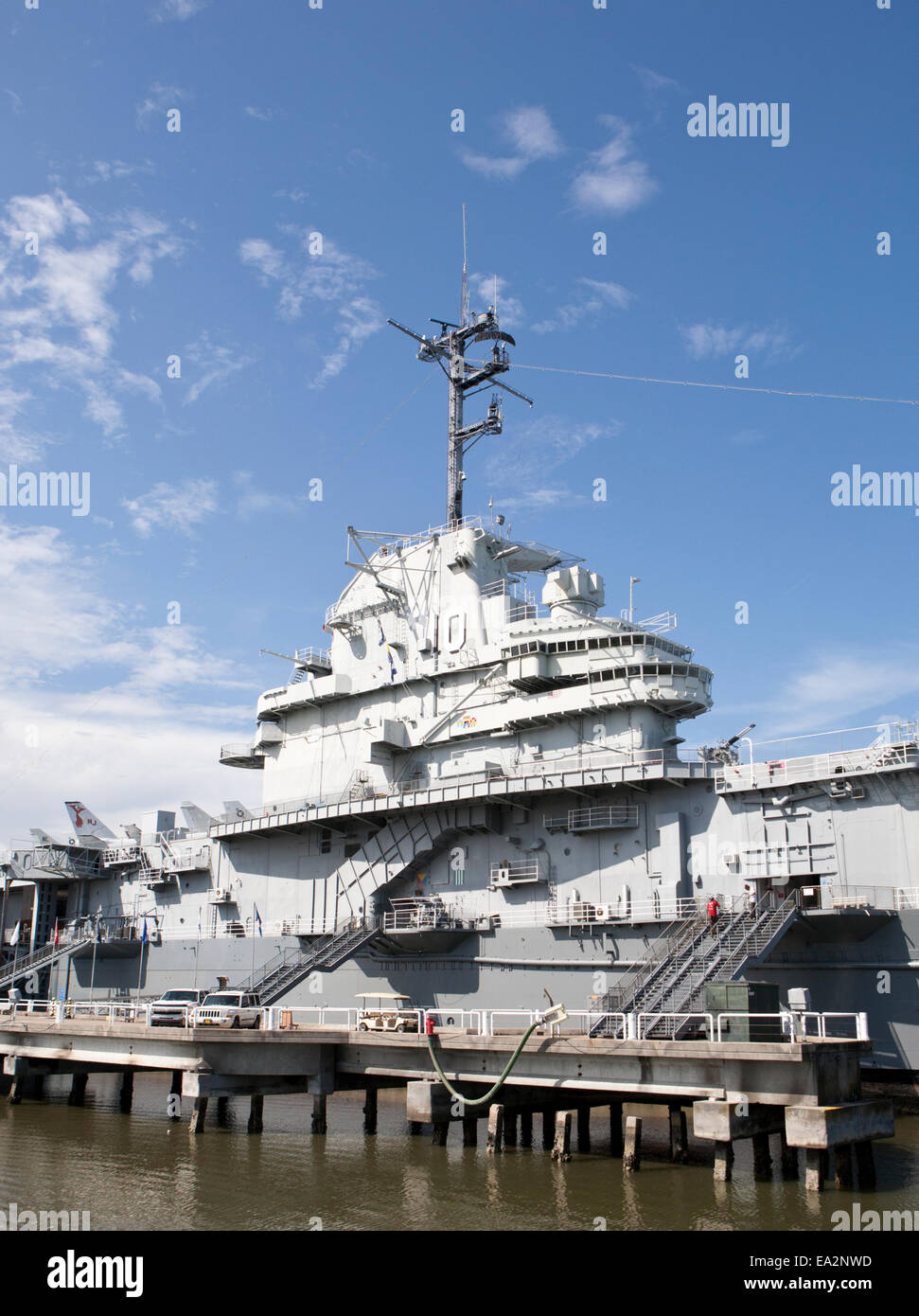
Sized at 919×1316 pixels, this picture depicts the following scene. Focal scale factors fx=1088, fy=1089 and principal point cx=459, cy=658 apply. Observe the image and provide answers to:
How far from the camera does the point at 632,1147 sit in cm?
2053

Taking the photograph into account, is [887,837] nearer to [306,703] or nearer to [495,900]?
[495,900]

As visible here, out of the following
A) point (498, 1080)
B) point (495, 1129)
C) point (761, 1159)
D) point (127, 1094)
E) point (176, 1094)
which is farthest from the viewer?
point (127, 1094)

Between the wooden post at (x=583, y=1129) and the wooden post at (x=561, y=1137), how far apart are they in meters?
1.26

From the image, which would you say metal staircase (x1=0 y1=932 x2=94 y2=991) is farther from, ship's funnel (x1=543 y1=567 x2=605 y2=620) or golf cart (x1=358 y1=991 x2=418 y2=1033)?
ship's funnel (x1=543 y1=567 x2=605 y2=620)

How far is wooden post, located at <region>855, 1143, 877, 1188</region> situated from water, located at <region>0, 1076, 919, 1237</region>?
1.16 feet

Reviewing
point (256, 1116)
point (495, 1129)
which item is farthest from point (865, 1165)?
point (256, 1116)

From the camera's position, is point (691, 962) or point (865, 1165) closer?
point (865, 1165)

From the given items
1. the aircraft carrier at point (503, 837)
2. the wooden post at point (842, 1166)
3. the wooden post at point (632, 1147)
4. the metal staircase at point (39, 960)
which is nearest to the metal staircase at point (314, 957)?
the aircraft carrier at point (503, 837)

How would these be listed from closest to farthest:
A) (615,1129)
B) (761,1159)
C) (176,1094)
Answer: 1. (761,1159)
2. (615,1129)
3. (176,1094)

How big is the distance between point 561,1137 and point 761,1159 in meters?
4.14

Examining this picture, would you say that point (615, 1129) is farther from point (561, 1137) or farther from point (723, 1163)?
point (723, 1163)

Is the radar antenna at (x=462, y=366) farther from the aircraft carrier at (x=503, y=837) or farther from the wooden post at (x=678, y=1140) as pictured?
the wooden post at (x=678, y=1140)

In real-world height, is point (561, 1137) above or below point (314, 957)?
below
